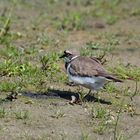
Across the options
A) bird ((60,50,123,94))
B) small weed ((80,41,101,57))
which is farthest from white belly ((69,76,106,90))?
small weed ((80,41,101,57))

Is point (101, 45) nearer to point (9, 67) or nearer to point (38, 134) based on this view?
point (9, 67)

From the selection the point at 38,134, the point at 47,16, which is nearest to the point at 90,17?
the point at 47,16

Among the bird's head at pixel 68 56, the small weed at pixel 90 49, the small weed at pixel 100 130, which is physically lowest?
the small weed at pixel 100 130

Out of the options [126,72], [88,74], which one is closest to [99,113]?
[88,74]

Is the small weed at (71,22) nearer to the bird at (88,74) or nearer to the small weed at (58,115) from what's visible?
the bird at (88,74)

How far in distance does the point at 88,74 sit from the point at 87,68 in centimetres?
12

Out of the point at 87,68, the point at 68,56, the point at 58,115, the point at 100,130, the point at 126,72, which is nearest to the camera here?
the point at 100,130

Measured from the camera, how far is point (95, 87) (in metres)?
8.03

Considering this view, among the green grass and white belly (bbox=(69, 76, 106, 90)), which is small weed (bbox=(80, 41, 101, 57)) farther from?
the green grass

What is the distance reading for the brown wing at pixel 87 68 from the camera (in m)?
8.00

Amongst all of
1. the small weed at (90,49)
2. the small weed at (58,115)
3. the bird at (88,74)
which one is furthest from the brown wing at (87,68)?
the small weed at (90,49)

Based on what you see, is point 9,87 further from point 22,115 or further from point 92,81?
point 92,81

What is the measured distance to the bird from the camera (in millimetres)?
7980

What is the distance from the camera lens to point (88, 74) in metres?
8.03
